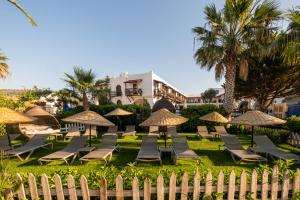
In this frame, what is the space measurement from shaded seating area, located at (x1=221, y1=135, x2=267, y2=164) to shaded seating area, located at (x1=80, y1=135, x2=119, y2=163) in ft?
16.7

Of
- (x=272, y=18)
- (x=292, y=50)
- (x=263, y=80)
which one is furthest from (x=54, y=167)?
(x=263, y=80)

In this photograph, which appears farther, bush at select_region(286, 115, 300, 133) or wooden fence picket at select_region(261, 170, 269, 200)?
bush at select_region(286, 115, 300, 133)

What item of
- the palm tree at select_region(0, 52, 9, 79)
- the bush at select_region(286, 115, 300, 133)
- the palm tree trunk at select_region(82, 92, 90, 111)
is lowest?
the bush at select_region(286, 115, 300, 133)

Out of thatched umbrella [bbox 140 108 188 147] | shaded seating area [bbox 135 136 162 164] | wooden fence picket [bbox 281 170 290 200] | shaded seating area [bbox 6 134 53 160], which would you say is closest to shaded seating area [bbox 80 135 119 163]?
shaded seating area [bbox 135 136 162 164]

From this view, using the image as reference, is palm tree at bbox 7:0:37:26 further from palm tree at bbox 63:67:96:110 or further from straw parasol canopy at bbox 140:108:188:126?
palm tree at bbox 63:67:96:110

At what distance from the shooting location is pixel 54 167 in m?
7.49

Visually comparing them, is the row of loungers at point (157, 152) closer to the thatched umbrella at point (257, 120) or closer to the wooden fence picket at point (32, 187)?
the thatched umbrella at point (257, 120)

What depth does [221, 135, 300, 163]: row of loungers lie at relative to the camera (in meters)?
7.60

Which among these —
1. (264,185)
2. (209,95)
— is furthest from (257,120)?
(209,95)

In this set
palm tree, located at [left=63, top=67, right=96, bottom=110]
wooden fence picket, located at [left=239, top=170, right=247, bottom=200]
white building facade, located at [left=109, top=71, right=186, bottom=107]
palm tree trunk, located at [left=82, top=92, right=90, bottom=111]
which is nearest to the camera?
wooden fence picket, located at [left=239, top=170, right=247, bottom=200]

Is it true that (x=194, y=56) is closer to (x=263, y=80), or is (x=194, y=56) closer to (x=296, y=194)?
(x=263, y=80)

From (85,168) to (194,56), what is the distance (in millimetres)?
13761

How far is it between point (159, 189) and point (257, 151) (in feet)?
21.6

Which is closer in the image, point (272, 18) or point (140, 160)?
point (140, 160)
